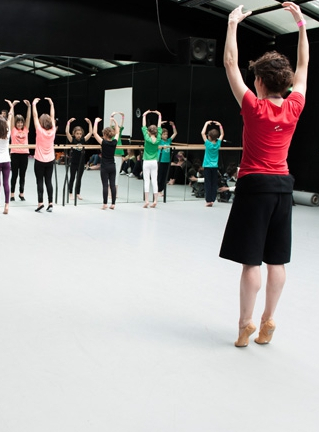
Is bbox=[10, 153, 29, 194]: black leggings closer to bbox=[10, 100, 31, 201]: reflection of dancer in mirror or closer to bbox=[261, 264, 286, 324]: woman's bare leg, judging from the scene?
bbox=[10, 100, 31, 201]: reflection of dancer in mirror

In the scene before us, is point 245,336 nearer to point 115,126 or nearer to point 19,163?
point 19,163

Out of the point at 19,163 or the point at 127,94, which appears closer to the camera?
the point at 19,163

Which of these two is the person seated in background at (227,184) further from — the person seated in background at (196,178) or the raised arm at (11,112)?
the raised arm at (11,112)

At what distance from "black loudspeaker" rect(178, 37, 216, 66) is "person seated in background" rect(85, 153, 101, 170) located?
245 centimetres

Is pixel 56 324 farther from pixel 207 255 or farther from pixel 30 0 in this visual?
pixel 30 0

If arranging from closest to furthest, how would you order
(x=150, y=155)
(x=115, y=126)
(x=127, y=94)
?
(x=150, y=155), (x=115, y=126), (x=127, y=94)

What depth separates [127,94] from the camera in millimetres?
9711

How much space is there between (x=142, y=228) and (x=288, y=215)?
4160 millimetres

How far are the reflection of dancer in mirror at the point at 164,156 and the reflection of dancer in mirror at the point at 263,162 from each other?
6.93 meters

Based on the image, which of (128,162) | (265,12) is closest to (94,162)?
(128,162)

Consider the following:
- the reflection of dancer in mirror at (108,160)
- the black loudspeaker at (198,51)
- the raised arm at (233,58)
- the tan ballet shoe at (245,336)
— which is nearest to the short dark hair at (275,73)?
the raised arm at (233,58)

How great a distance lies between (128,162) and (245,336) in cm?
683

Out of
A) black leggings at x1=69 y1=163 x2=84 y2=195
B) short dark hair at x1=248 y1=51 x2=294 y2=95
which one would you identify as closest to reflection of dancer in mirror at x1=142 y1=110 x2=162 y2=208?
black leggings at x1=69 y1=163 x2=84 y2=195

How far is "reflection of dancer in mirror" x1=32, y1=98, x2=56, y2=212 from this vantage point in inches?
317
